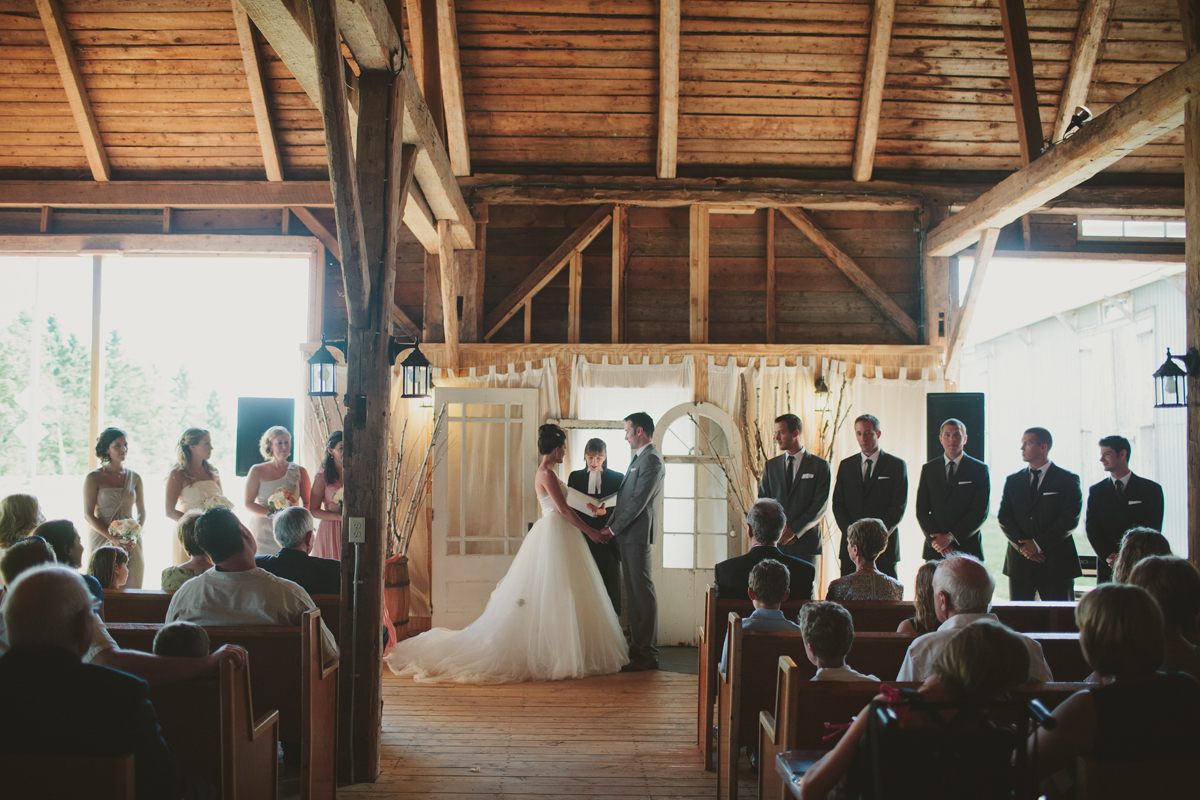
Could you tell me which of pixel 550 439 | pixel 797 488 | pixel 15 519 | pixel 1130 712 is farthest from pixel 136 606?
pixel 797 488

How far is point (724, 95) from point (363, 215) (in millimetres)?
4016

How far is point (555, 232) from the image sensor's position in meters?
7.16

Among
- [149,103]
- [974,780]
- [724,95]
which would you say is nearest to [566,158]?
[724,95]

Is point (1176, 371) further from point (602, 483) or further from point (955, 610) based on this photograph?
point (602, 483)

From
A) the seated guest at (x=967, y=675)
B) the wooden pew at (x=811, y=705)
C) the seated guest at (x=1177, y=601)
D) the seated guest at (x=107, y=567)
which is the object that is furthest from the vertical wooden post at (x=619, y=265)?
the seated guest at (x=967, y=675)

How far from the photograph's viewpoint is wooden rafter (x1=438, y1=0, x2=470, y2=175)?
5959 millimetres

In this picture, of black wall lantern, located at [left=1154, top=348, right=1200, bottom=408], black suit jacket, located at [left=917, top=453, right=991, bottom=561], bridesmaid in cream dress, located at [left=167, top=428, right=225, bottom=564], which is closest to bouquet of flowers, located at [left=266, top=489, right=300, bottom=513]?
bridesmaid in cream dress, located at [left=167, top=428, right=225, bottom=564]

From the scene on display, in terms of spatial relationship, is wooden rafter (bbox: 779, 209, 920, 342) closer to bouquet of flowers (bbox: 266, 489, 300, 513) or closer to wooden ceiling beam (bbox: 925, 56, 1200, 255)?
wooden ceiling beam (bbox: 925, 56, 1200, 255)

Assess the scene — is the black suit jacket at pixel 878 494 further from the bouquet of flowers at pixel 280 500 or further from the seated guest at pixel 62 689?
the seated guest at pixel 62 689

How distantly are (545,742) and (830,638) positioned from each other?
6.98 feet

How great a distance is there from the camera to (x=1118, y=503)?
4730 millimetres

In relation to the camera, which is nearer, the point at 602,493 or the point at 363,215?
the point at 363,215

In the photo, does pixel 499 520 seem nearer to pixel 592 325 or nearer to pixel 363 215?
pixel 592 325

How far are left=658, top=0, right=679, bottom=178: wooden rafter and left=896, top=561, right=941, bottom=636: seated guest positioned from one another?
4612mm
